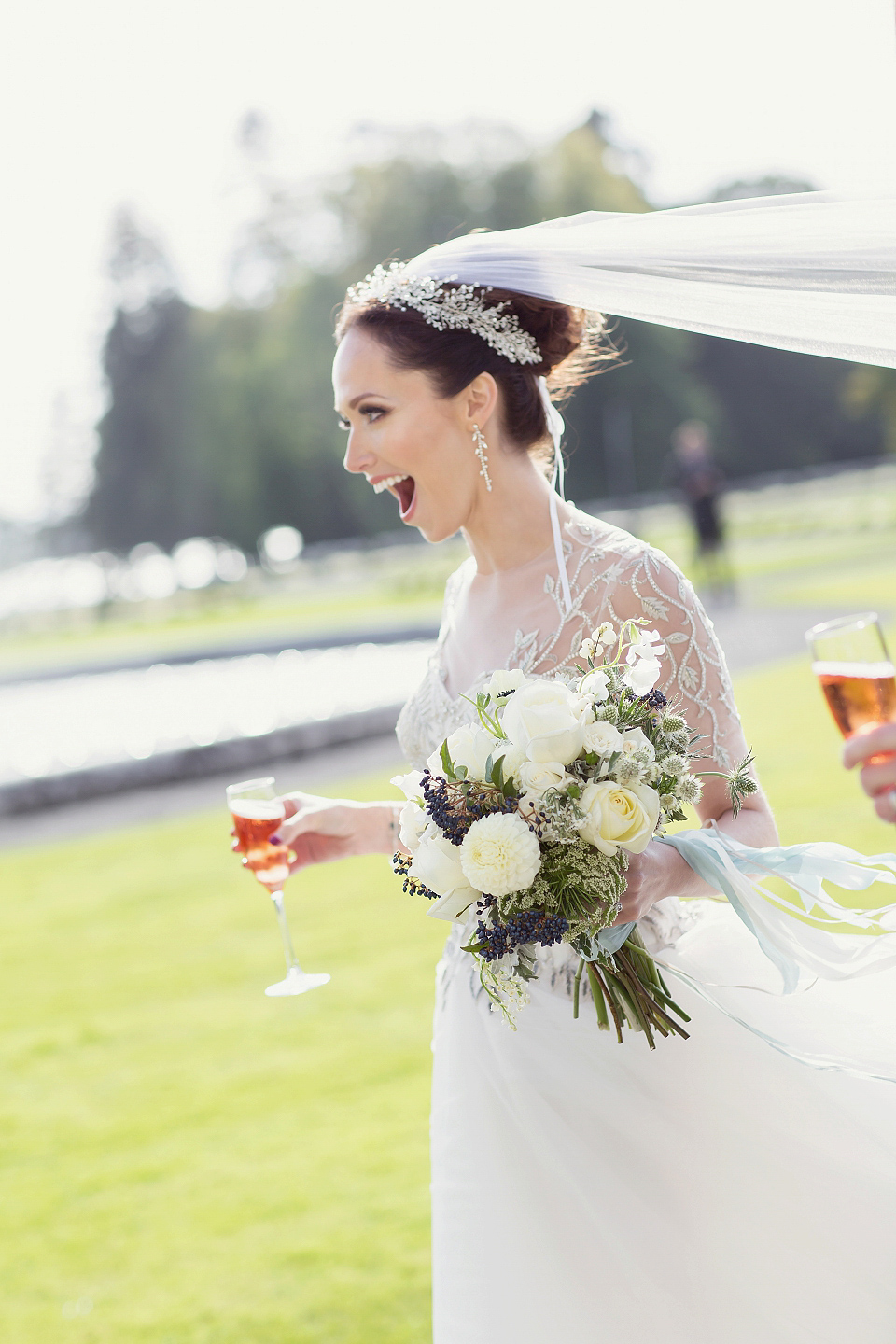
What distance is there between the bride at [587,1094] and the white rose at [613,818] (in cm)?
20

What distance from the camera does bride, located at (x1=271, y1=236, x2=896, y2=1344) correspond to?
2225mm

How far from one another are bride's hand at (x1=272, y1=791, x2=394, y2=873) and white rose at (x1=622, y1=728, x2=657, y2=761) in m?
1.18

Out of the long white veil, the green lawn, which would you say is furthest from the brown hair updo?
the green lawn

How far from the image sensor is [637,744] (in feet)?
6.15

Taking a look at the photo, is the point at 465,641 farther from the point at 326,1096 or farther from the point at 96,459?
the point at 96,459

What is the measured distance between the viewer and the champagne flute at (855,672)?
2.01 metres

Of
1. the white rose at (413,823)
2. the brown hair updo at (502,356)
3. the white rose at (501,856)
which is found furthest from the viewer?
the brown hair updo at (502,356)

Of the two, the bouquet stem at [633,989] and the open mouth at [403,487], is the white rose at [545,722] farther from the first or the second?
the open mouth at [403,487]

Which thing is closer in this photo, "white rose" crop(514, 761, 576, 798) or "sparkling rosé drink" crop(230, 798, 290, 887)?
"white rose" crop(514, 761, 576, 798)

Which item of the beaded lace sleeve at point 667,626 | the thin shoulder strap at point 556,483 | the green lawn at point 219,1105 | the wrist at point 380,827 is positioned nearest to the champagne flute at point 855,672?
the beaded lace sleeve at point 667,626

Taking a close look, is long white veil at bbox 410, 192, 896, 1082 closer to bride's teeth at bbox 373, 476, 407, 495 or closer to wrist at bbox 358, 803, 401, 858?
bride's teeth at bbox 373, 476, 407, 495

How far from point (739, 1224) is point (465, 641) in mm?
1370

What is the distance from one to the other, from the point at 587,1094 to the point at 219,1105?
2779 mm

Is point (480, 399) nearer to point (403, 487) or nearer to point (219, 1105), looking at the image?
point (403, 487)
